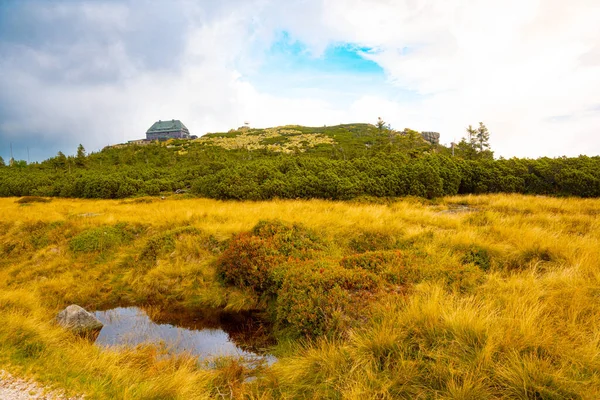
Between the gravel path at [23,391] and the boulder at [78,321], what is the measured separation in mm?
2567

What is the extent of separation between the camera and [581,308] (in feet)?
15.4

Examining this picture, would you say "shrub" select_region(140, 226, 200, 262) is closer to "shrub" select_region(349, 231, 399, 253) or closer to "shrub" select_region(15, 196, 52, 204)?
"shrub" select_region(349, 231, 399, 253)

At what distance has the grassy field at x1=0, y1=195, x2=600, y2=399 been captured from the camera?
145 inches

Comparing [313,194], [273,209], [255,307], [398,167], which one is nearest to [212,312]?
[255,307]

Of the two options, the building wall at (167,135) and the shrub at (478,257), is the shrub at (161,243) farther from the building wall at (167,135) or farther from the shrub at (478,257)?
the building wall at (167,135)

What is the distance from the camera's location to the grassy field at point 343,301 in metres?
3.67

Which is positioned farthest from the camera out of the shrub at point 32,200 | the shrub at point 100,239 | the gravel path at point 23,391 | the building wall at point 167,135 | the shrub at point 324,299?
the building wall at point 167,135

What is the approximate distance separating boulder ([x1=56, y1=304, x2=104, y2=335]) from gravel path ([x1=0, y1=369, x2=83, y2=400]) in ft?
8.42

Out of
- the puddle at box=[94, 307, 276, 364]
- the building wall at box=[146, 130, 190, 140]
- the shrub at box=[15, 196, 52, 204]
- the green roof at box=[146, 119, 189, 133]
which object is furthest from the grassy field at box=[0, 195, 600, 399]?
the green roof at box=[146, 119, 189, 133]

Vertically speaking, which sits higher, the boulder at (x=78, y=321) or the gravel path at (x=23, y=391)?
the gravel path at (x=23, y=391)

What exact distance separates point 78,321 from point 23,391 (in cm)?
311

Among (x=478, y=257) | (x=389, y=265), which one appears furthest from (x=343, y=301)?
(x=478, y=257)

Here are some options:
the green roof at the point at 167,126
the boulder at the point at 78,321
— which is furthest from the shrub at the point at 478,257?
the green roof at the point at 167,126

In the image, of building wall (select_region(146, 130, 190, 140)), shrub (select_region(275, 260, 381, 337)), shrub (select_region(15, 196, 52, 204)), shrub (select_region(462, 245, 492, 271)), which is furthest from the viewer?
building wall (select_region(146, 130, 190, 140))
